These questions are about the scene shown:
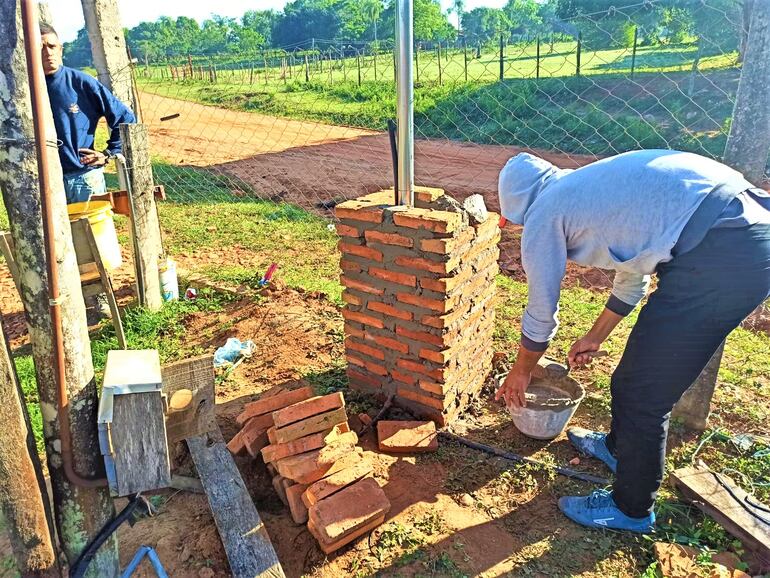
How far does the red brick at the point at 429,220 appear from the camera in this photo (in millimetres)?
2852

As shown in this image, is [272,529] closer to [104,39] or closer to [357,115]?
[104,39]

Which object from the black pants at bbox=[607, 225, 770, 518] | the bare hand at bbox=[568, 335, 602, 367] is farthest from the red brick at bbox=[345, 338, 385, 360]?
the black pants at bbox=[607, 225, 770, 518]

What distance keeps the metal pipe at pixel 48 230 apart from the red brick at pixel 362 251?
1.79m

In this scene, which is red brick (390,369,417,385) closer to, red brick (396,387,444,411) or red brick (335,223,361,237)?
red brick (396,387,444,411)

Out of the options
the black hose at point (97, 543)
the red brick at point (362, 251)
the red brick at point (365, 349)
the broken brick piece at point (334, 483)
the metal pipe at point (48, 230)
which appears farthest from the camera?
the red brick at point (365, 349)

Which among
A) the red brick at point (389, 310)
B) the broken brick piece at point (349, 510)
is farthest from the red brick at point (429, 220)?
the broken brick piece at point (349, 510)

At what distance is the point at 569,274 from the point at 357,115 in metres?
12.2

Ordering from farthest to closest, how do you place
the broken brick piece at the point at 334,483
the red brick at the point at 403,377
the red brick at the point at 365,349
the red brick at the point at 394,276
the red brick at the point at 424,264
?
the red brick at the point at 365,349
the red brick at the point at 403,377
the red brick at the point at 394,276
the red brick at the point at 424,264
the broken brick piece at the point at 334,483

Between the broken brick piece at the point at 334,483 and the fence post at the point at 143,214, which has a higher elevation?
the fence post at the point at 143,214

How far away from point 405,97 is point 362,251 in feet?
2.84

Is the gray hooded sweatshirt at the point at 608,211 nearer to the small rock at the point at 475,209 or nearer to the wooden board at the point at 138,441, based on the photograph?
the small rock at the point at 475,209

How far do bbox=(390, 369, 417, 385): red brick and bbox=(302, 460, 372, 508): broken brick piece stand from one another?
0.70m

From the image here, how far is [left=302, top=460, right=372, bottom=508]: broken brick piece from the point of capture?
2523 millimetres

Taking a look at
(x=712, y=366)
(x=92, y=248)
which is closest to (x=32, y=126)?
(x=92, y=248)
